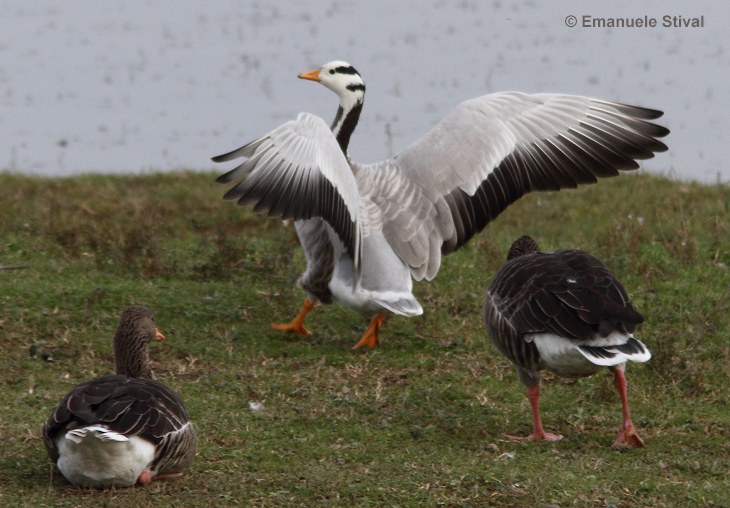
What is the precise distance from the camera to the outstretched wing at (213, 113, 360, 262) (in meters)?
7.19

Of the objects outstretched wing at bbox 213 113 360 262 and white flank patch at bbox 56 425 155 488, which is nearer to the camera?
white flank patch at bbox 56 425 155 488

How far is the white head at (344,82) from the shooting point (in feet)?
29.5

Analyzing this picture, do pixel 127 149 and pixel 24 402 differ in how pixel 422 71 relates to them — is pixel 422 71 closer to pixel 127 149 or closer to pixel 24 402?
pixel 127 149

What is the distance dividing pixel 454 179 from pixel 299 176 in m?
1.38

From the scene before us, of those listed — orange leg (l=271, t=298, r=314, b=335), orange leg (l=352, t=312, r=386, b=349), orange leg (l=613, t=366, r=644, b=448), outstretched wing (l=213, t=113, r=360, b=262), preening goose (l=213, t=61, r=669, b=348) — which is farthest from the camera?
orange leg (l=271, t=298, r=314, b=335)

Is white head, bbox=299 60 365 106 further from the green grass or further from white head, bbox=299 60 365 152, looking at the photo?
the green grass

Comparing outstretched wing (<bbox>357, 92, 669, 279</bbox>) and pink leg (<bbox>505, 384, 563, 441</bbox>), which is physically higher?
outstretched wing (<bbox>357, 92, 669, 279</bbox>)

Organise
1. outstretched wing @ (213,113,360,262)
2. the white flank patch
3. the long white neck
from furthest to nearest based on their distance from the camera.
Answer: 1. the long white neck
2. outstretched wing @ (213,113,360,262)
3. the white flank patch

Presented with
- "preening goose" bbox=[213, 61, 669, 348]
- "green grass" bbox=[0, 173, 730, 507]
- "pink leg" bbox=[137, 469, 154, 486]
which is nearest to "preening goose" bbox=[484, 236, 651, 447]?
"green grass" bbox=[0, 173, 730, 507]

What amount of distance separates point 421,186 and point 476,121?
0.58m

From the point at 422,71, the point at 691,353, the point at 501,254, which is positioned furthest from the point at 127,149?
the point at 691,353

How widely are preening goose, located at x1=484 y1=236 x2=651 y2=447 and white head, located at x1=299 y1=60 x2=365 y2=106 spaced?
2.58 metres
